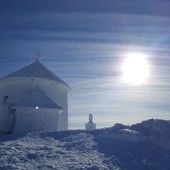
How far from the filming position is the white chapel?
27438 mm

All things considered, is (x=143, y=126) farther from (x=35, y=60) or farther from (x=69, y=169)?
(x=35, y=60)

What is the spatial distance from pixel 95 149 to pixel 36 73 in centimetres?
1476

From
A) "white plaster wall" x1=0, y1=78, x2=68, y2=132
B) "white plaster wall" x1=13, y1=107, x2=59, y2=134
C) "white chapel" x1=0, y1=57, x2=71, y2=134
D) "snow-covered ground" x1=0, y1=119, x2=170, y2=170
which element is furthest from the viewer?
"white plaster wall" x1=0, y1=78, x2=68, y2=132

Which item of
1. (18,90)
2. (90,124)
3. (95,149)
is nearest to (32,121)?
(18,90)

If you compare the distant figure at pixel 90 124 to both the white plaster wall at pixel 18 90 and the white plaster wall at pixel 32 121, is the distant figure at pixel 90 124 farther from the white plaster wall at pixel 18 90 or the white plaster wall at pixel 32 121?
the white plaster wall at pixel 32 121

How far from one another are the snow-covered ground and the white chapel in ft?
14.4

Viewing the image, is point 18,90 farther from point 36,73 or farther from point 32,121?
point 32,121

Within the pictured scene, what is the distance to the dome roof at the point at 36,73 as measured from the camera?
31964mm

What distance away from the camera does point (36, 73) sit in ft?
106

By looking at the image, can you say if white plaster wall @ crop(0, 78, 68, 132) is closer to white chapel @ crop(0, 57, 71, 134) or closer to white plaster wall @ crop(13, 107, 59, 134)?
white chapel @ crop(0, 57, 71, 134)

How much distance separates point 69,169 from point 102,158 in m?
2.59

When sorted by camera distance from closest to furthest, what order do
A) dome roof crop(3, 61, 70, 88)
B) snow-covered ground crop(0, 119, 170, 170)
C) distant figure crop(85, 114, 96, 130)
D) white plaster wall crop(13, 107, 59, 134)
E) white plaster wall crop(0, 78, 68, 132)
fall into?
1. snow-covered ground crop(0, 119, 170, 170)
2. white plaster wall crop(13, 107, 59, 134)
3. white plaster wall crop(0, 78, 68, 132)
4. dome roof crop(3, 61, 70, 88)
5. distant figure crop(85, 114, 96, 130)

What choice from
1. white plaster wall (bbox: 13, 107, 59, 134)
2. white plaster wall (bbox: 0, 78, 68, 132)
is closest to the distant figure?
white plaster wall (bbox: 0, 78, 68, 132)

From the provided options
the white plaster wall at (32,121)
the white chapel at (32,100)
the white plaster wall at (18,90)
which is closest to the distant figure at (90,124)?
the white chapel at (32,100)
